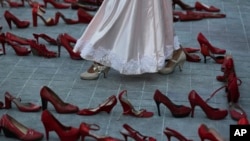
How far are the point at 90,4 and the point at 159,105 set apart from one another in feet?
10.0

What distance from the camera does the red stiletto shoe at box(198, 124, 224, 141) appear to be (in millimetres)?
3840

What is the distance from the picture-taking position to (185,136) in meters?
4.11

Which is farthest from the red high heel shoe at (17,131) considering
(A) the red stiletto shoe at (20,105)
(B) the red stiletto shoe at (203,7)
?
(B) the red stiletto shoe at (203,7)

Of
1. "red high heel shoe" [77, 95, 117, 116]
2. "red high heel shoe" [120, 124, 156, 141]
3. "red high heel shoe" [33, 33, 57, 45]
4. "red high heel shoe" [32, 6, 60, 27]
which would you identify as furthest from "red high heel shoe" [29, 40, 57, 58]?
"red high heel shoe" [120, 124, 156, 141]

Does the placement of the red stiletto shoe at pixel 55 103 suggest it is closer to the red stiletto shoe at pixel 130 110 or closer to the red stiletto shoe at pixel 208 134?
the red stiletto shoe at pixel 130 110

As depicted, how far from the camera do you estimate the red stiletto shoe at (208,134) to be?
12.6 ft

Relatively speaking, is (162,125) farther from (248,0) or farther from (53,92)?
(248,0)

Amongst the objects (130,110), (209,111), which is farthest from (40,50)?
(209,111)

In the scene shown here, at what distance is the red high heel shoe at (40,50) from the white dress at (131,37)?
27.3 inches

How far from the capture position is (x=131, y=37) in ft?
16.2

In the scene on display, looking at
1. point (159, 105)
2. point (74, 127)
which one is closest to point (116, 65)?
point (159, 105)

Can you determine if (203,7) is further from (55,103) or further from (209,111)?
(55,103)

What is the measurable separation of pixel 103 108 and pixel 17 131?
694 mm

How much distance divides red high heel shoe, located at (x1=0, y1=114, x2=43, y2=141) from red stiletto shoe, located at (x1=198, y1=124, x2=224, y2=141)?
1046mm
